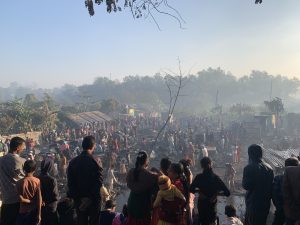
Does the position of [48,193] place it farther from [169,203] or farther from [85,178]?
[169,203]

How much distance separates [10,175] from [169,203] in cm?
229

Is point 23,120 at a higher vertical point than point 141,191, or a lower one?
higher

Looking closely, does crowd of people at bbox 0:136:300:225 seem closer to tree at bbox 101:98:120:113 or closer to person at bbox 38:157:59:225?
person at bbox 38:157:59:225

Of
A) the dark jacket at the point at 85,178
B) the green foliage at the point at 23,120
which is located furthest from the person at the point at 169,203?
the green foliage at the point at 23,120

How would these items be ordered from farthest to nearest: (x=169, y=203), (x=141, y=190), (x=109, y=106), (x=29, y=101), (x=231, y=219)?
1. (x=29, y=101)
2. (x=109, y=106)
3. (x=231, y=219)
4. (x=141, y=190)
5. (x=169, y=203)

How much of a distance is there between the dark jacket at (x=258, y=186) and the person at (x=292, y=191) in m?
0.62

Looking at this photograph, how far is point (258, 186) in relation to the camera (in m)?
5.33

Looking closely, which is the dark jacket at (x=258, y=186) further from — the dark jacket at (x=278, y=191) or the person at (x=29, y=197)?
the person at (x=29, y=197)

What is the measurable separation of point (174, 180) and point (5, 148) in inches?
629

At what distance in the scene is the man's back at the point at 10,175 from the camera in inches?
197

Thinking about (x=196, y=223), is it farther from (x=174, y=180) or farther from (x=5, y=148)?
(x=5, y=148)

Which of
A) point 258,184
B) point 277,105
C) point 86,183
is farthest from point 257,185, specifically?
point 277,105

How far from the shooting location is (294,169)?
4.66 meters

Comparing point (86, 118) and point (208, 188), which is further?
point (86, 118)
